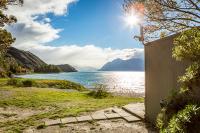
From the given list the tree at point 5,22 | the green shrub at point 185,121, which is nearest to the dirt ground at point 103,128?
the green shrub at point 185,121

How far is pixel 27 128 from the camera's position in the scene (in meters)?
9.41

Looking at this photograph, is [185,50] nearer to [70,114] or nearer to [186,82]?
[186,82]

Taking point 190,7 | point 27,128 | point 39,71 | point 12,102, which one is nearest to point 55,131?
point 27,128

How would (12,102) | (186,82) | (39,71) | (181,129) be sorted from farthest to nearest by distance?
1. (39,71)
2. (12,102)
3. (186,82)
4. (181,129)

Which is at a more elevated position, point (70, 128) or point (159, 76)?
point (159, 76)

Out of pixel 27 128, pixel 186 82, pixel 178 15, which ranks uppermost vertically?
pixel 178 15

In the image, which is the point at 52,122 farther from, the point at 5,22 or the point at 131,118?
the point at 5,22

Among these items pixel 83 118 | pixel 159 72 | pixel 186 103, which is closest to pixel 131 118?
pixel 83 118

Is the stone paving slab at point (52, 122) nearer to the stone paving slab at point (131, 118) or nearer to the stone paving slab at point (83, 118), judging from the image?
the stone paving slab at point (83, 118)

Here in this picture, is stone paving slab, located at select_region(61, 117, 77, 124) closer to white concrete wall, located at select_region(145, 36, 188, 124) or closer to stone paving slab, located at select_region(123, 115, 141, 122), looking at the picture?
stone paving slab, located at select_region(123, 115, 141, 122)

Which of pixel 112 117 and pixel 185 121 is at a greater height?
pixel 185 121

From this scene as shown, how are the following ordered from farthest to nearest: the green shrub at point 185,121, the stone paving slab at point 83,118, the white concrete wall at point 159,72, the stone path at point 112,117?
the stone paving slab at point 83,118 < the stone path at point 112,117 < the white concrete wall at point 159,72 < the green shrub at point 185,121

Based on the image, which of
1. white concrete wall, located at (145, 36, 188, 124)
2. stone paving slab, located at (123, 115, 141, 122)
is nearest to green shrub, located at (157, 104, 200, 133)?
white concrete wall, located at (145, 36, 188, 124)

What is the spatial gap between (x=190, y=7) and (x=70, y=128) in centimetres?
535
